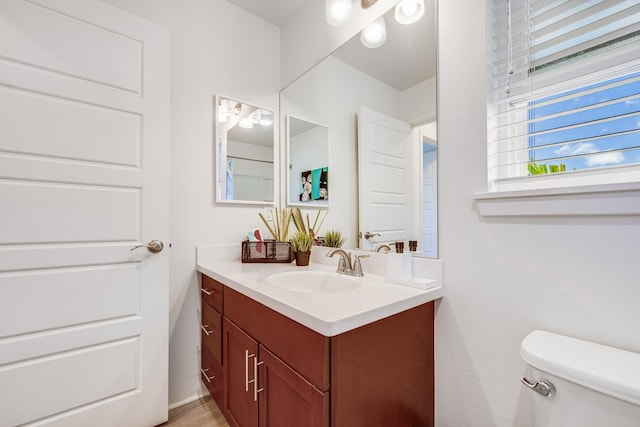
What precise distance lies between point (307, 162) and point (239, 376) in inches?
48.2

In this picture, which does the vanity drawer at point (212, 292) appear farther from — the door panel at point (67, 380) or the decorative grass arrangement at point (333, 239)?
the decorative grass arrangement at point (333, 239)

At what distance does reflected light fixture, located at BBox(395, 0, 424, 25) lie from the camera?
1.18 meters

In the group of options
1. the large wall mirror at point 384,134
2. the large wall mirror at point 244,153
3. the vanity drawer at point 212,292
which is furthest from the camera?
the large wall mirror at point 244,153

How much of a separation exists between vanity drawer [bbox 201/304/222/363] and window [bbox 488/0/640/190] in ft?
4.54

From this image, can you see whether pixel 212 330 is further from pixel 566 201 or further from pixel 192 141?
pixel 566 201

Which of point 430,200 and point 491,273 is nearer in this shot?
point 491,273

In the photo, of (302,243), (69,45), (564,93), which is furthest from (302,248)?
(69,45)

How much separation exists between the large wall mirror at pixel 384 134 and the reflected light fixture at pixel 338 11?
0.49 ft

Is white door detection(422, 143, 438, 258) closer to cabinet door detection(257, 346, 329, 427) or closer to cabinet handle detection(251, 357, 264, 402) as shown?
cabinet door detection(257, 346, 329, 427)

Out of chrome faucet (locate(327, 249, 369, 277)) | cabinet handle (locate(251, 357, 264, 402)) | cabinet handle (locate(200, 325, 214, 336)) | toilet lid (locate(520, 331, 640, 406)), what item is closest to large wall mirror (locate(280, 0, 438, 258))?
chrome faucet (locate(327, 249, 369, 277))

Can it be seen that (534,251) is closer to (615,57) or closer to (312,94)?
(615,57)

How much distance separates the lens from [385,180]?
1313mm

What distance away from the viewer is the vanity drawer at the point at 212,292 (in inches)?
55.4

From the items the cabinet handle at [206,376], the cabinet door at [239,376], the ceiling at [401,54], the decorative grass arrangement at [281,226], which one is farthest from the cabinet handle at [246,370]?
the ceiling at [401,54]
